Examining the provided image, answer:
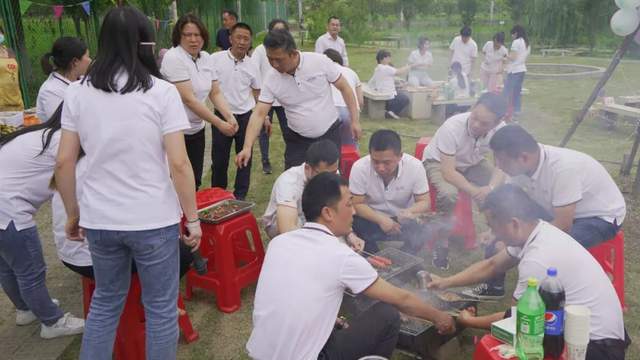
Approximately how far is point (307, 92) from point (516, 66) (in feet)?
23.3

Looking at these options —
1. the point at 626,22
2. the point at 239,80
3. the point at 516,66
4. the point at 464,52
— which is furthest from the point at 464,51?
the point at 239,80

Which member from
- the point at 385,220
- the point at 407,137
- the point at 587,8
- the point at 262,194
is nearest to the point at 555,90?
the point at 587,8

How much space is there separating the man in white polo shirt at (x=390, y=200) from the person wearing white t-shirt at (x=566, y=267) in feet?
5.02

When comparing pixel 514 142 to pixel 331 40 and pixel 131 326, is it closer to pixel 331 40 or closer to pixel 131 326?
pixel 131 326

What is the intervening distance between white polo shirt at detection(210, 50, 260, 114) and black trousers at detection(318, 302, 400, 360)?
364cm

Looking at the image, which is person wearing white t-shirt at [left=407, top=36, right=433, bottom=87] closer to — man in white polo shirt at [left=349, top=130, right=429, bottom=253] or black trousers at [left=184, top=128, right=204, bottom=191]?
black trousers at [left=184, top=128, right=204, bottom=191]

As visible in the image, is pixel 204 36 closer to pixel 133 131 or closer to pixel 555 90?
pixel 133 131

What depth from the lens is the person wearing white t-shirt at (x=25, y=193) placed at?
10.0 feet

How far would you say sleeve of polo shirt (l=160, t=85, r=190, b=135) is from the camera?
8.07ft

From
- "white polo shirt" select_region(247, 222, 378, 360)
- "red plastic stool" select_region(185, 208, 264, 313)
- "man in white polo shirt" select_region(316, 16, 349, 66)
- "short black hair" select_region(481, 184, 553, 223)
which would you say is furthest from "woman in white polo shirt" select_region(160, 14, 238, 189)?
"man in white polo shirt" select_region(316, 16, 349, 66)

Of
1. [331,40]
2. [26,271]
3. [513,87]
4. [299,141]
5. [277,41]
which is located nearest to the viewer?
[26,271]

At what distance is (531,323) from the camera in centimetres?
209

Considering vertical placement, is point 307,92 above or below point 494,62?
above

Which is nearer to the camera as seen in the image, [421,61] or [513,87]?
[513,87]
